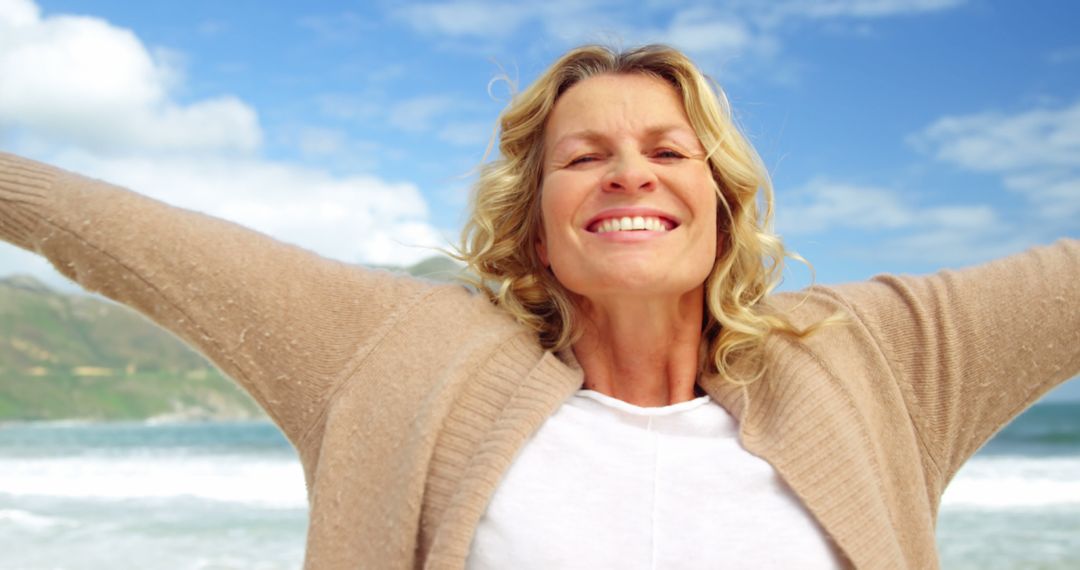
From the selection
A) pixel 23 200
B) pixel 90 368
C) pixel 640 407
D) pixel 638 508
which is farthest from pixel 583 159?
pixel 90 368

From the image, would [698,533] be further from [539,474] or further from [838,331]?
[838,331]

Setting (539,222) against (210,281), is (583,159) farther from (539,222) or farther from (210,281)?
(210,281)

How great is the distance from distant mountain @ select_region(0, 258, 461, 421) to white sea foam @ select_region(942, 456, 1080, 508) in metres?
36.1

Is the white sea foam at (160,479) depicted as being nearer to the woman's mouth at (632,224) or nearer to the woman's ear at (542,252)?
the woman's ear at (542,252)

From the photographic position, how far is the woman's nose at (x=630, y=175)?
189 centimetres

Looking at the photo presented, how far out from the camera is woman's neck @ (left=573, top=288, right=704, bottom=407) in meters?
2.02

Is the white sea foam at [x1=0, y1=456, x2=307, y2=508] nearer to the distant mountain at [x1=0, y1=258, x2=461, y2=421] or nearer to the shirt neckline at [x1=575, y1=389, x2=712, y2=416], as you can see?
the shirt neckline at [x1=575, y1=389, x2=712, y2=416]

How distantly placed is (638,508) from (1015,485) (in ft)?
36.0

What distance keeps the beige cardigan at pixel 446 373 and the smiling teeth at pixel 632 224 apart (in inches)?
12.0

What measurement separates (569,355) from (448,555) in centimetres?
57

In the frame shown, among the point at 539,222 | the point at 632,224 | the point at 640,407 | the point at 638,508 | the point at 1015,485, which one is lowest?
the point at 638,508

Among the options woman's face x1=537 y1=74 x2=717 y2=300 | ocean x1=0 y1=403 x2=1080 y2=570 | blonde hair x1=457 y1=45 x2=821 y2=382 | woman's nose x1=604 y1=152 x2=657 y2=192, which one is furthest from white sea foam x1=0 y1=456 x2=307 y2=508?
woman's nose x1=604 y1=152 x2=657 y2=192

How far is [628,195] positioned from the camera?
190 cm

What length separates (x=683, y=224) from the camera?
194cm
